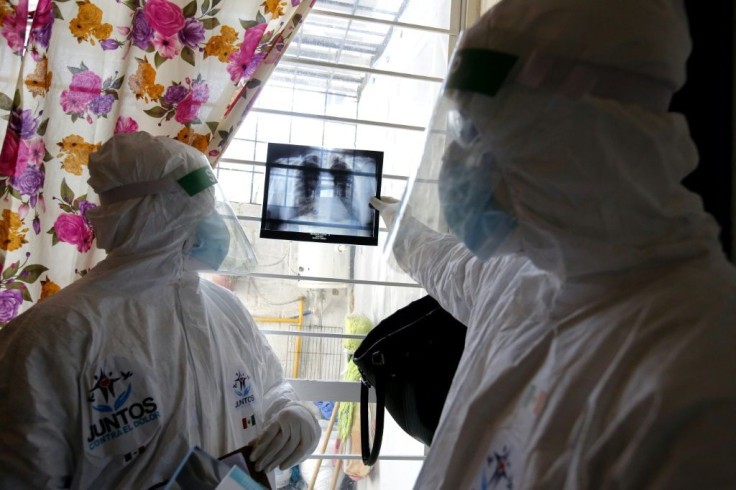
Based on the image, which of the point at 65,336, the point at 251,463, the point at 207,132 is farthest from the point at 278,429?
the point at 207,132

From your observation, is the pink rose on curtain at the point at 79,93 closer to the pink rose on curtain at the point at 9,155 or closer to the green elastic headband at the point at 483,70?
the pink rose on curtain at the point at 9,155

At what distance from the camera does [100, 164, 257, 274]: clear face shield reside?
3.73ft

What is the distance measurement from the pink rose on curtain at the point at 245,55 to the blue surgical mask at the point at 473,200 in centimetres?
94

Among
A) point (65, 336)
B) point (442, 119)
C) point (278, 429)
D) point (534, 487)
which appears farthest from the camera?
point (278, 429)

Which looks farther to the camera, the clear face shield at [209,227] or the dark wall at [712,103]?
the clear face shield at [209,227]

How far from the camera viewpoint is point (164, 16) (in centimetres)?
144

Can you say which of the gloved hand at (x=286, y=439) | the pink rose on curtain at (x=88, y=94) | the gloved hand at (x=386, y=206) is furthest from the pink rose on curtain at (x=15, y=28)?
the gloved hand at (x=286, y=439)

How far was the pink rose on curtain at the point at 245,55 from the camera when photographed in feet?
4.86

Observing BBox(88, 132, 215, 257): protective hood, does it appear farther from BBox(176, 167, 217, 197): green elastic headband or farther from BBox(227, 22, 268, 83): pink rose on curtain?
BBox(227, 22, 268, 83): pink rose on curtain

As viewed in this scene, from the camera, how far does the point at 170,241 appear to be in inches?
45.7

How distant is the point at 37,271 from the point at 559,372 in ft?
4.40

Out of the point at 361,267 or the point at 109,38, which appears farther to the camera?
the point at 361,267

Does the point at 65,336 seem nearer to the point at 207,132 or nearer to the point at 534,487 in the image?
the point at 207,132

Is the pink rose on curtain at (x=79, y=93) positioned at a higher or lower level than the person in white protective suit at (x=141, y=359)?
higher
